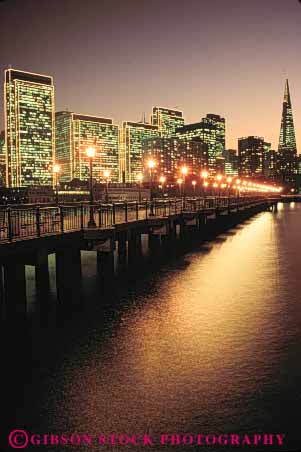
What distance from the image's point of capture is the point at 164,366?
1137 cm

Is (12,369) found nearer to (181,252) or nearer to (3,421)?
(3,421)

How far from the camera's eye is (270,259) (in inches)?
1304

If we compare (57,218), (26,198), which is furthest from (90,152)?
(26,198)

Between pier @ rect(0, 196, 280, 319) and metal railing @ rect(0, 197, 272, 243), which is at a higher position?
metal railing @ rect(0, 197, 272, 243)

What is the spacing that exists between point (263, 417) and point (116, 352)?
4.97 m

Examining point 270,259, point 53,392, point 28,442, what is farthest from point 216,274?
point 28,442

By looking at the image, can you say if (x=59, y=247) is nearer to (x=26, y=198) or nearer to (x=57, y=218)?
(x=57, y=218)

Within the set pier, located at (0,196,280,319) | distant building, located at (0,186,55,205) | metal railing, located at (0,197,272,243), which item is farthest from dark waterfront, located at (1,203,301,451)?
distant building, located at (0,186,55,205)

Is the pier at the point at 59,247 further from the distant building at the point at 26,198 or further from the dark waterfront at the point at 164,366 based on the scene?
the distant building at the point at 26,198

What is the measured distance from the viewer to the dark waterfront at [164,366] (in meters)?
8.57

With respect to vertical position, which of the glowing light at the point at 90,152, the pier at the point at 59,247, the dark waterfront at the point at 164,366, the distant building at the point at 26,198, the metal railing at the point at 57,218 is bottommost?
the dark waterfront at the point at 164,366

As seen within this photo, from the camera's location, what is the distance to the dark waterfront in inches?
337

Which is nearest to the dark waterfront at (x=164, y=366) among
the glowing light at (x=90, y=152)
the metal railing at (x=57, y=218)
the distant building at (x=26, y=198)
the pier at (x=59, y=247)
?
the pier at (x=59, y=247)

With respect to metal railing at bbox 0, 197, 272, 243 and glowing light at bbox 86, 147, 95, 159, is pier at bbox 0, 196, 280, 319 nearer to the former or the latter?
metal railing at bbox 0, 197, 272, 243
